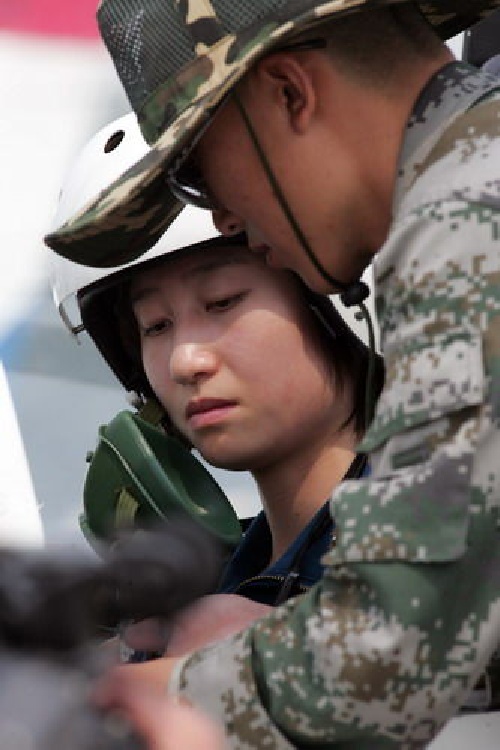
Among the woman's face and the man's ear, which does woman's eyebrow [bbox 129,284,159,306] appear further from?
the man's ear

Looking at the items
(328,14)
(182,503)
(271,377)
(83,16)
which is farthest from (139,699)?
(83,16)

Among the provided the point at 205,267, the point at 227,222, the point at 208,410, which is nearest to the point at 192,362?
the point at 208,410

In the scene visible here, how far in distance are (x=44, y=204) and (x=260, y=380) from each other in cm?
178

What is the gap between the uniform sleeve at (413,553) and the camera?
1.41m

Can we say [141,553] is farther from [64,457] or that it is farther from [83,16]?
[83,16]

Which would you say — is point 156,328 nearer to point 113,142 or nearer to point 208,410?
point 208,410

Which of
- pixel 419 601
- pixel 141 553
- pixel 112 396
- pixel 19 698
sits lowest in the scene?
pixel 112 396

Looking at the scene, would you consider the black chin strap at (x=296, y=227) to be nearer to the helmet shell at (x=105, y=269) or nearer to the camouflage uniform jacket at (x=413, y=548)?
the camouflage uniform jacket at (x=413, y=548)

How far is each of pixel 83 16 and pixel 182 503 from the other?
198cm

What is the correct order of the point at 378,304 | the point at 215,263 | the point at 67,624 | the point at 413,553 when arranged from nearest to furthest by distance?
the point at 67,624, the point at 413,553, the point at 378,304, the point at 215,263

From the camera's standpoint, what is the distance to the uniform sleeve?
141 cm

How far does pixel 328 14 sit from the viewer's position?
1608mm

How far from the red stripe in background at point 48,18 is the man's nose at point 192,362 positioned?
1.95m

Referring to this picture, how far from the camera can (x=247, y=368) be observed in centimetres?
233
